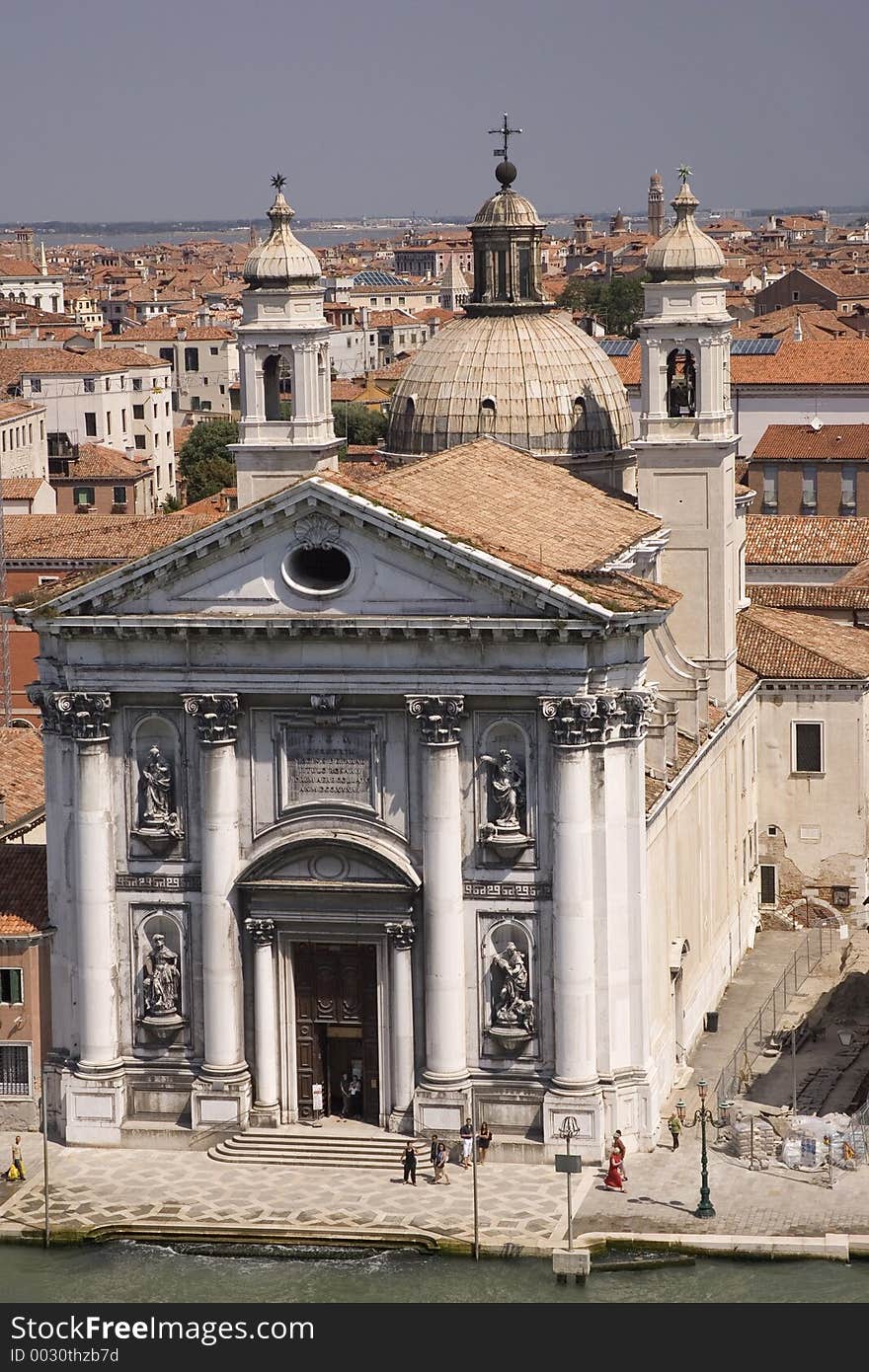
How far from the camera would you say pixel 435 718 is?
47.0 m

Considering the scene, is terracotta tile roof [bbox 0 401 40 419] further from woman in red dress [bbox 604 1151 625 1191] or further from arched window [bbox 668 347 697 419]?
woman in red dress [bbox 604 1151 625 1191]

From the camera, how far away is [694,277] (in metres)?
58.8

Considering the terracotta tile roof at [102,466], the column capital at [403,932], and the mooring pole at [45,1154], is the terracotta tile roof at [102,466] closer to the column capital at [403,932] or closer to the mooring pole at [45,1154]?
the mooring pole at [45,1154]

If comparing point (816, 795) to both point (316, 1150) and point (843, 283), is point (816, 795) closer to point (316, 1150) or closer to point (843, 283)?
point (316, 1150)

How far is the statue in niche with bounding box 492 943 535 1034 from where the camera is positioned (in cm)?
4769

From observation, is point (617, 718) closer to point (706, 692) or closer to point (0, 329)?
point (706, 692)

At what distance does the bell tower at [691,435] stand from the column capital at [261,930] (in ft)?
49.0

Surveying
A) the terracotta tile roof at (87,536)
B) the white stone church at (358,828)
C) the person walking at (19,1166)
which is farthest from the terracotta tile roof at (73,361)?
the person walking at (19,1166)

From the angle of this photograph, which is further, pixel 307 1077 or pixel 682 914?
pixel 682 914

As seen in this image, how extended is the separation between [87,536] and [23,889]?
3802cm

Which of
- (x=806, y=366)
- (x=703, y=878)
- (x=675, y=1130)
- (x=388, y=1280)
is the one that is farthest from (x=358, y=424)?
(x=388, y=1280)

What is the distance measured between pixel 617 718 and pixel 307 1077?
7706 mm

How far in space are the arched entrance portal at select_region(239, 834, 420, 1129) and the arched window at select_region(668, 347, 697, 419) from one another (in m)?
15.4

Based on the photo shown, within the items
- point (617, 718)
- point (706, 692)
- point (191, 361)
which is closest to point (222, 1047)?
point (617, 718)
